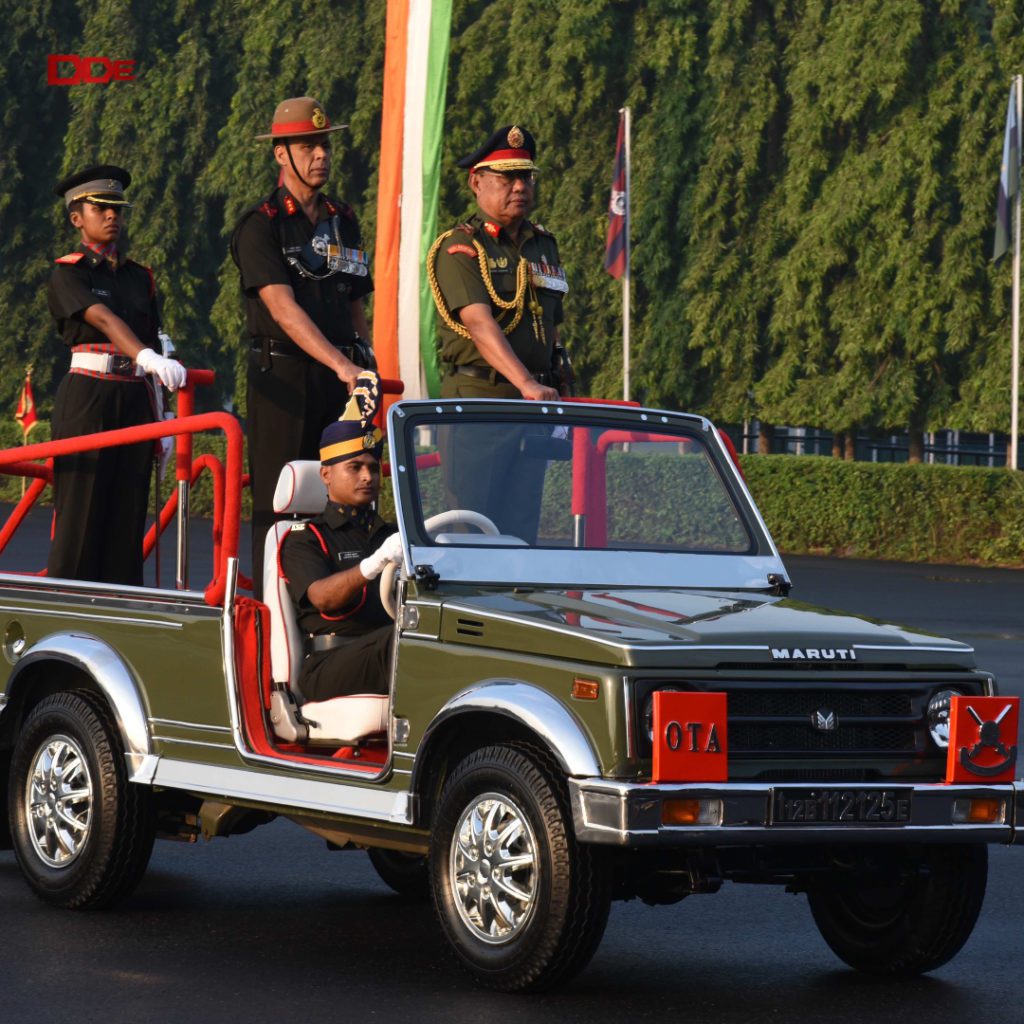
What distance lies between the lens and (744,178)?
131ft

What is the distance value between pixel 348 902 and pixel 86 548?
2185 mm

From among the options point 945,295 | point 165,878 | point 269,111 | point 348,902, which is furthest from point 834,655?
point 269,111

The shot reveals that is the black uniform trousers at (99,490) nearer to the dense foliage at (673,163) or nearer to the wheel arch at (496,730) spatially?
the wheel arch at (496,730)

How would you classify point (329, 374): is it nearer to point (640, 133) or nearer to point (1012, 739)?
point (1012, 739)

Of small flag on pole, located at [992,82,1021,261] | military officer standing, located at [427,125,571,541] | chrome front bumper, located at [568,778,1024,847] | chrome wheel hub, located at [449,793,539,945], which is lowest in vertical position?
chrome wheel hub, located at [449,793,539,945]

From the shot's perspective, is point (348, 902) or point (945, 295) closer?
point (348, 902)

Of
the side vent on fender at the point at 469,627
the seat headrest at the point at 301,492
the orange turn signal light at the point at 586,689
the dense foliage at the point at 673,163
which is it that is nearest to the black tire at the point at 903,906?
the orange turn signal light at the point at 586,689

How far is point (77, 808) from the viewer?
8.48m

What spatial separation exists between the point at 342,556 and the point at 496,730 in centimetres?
121

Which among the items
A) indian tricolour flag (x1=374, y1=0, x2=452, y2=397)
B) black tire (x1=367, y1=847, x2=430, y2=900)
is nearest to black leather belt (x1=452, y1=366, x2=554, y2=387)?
black tire (x1=367, y1=847, x2=430, y2=900)

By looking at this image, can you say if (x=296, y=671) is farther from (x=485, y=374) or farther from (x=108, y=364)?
(x=108, y=364)

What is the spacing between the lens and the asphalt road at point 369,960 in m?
6.99

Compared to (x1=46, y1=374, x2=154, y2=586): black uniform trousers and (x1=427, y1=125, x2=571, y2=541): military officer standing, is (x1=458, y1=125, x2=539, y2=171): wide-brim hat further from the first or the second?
(x1=46, y1=374, x2=154, y2=586): black uniform trousers

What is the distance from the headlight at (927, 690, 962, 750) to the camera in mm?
7160
